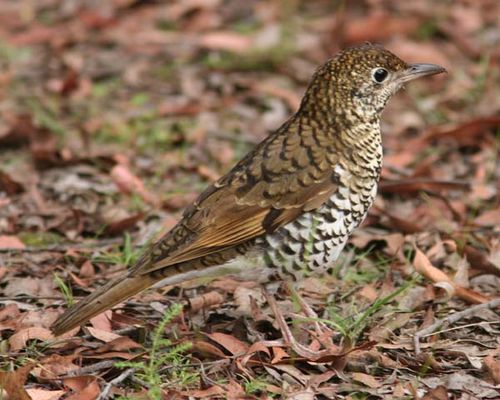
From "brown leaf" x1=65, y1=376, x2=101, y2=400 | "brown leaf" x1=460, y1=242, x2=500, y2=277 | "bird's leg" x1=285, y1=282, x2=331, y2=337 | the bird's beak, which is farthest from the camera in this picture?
"brown leaf" x1=460, y1=242, x2=500, y2=277

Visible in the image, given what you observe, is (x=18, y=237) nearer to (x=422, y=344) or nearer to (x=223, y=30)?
(x=422, y=344)

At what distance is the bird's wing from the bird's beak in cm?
68

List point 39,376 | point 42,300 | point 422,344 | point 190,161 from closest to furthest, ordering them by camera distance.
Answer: point 39,376 < point 422,344 < point 42,300 < point 190,161

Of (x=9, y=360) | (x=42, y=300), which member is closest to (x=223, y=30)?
(x=42, y=300)

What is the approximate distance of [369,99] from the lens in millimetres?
6078

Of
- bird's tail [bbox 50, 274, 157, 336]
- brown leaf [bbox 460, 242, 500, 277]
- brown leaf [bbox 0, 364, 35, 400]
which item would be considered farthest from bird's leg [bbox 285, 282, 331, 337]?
brown leaf [bbox 0, 364, 35, 400]

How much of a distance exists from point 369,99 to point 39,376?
2.44 meters

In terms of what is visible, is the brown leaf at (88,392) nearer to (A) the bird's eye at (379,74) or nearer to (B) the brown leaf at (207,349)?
(B) the brown leaf at (207,349)

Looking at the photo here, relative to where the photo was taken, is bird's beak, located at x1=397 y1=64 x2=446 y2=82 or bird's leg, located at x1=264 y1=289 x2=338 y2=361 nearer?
bird's leg, located at x1=264 y1=289 x2=338 y2=361

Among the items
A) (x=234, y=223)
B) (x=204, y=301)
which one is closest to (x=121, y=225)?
(x=204, y=301)

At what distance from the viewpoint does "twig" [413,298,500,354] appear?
573cm

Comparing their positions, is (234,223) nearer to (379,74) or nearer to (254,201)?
(254,201)

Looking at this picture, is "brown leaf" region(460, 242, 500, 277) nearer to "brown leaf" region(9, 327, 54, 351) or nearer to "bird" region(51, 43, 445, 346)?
"bird" region(51, 43, 445, 346)

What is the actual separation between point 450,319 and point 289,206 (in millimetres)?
1140
